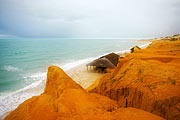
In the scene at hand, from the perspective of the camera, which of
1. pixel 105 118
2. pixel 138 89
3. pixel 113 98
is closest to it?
pixel 105 118

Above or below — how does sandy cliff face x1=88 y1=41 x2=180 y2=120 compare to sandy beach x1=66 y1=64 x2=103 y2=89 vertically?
above

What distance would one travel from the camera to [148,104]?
2441mm

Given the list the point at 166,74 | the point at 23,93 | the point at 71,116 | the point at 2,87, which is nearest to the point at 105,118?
the point at 71,116

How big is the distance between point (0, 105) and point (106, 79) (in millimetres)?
9583

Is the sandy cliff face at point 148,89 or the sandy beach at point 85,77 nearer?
the sandy cliff face at point 148,89

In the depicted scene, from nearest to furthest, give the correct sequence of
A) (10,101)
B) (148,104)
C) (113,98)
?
(148,104) < (113,98) < (10,101)

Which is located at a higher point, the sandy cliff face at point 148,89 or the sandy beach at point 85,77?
the sandy cliff face at point 148,89

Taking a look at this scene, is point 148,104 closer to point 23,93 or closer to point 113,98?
point 113,98

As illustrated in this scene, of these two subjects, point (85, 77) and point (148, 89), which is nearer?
point (148, 89)

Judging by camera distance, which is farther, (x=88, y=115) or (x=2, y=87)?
(x=2, y=87)

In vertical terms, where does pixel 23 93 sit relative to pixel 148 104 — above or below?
below

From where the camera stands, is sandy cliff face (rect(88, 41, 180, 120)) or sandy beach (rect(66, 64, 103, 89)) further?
sandy beach (rect(66, 64, 103, 89))

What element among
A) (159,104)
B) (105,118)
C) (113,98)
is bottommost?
(113,98)

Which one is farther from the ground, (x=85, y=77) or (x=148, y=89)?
(x=148, y=89)
